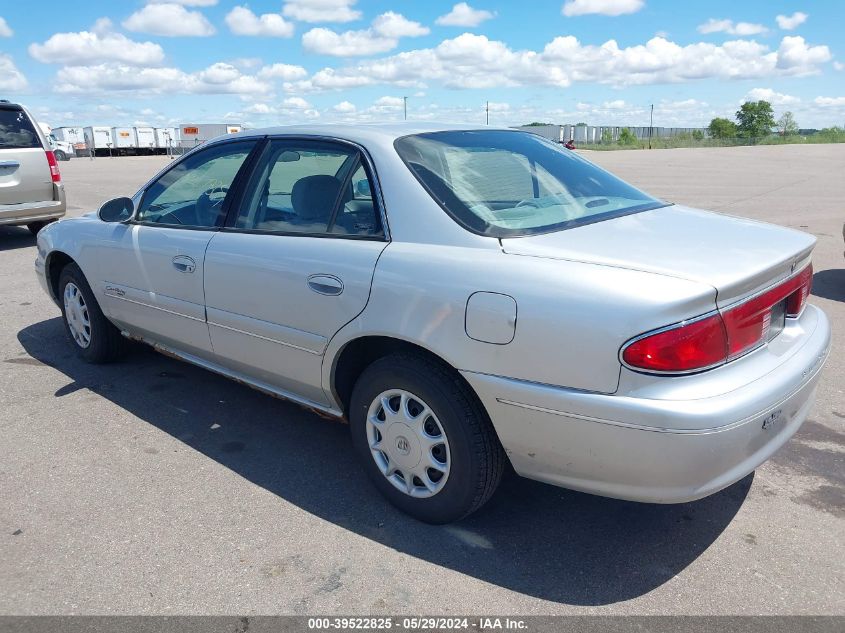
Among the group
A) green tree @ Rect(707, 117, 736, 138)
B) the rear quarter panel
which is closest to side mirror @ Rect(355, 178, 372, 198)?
the rear quarter panel

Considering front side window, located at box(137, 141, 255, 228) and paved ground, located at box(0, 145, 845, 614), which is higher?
front side window, located at box(137, 141, 255, 228)

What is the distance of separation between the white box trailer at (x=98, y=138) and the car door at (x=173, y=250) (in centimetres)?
6212

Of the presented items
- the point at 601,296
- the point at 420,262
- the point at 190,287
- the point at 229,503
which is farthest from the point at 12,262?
the point at 601,296

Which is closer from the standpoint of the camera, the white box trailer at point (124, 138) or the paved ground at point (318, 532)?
the paved ground at point (318, 532)

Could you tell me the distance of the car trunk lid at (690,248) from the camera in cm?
243

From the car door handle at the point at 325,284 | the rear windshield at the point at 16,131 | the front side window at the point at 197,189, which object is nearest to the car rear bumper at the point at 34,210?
the rear windshield at the point at 16,131

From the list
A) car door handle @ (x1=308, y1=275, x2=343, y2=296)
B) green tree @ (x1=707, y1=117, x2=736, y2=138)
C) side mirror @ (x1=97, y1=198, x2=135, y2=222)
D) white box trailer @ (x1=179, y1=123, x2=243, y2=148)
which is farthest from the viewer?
green tree @ (x1=707, y1=117, x2=736, y2=138)

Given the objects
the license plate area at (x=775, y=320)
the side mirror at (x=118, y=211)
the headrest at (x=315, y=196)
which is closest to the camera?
the license plate area at (x=775, y=320)

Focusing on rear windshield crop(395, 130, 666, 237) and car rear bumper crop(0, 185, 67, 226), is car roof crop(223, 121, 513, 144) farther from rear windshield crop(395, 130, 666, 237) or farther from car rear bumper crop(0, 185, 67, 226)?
car rear bumper crop(0, 185, 67, 226)

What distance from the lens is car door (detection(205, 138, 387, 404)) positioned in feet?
10.0

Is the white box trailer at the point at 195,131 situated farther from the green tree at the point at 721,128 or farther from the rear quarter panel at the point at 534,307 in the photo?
the green tree at the point at 721,128

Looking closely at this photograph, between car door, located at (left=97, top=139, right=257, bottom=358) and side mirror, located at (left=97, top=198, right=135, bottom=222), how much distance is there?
0.05m

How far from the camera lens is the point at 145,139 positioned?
213 feet

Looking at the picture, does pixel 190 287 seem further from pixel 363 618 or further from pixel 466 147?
pixel 363 618
